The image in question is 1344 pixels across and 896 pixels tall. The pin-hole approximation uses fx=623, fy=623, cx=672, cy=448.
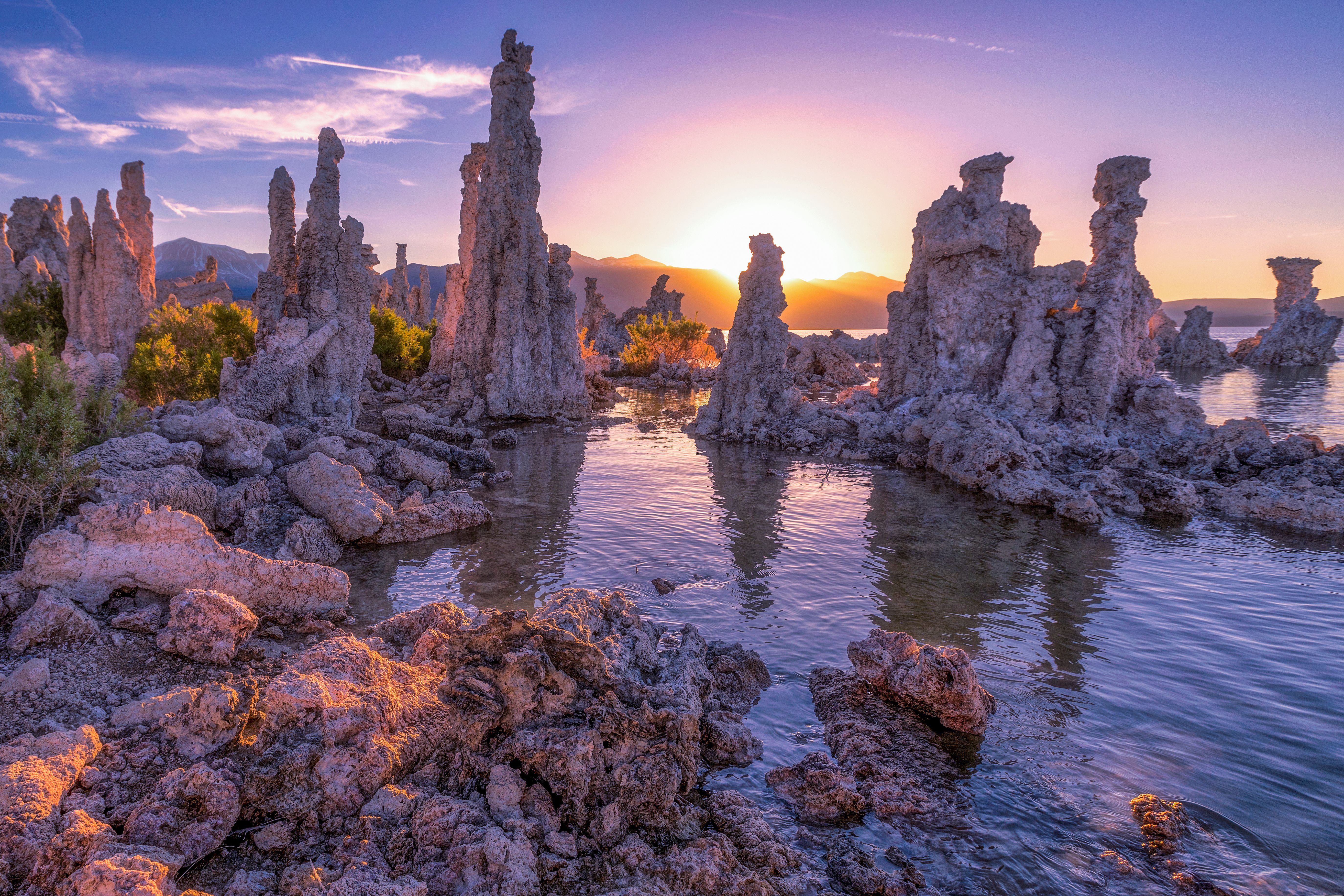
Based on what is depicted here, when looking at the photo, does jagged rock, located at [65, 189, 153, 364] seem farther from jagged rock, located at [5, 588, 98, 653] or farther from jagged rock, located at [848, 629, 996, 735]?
jagged rock, located at [848, 629, 996, 735]

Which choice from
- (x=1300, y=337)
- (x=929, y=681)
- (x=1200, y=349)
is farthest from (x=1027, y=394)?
(x=1300, y=337)

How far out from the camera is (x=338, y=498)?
40.0 feet

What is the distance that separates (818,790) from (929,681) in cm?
197

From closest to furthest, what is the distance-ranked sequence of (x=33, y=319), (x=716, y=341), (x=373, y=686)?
(x=373, y=686) → (x=33, y=319) → (x=716, y=341)

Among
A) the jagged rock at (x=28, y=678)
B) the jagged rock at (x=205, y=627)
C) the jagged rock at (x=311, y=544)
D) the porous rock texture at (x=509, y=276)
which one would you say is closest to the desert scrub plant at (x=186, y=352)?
the porous rock texture at (x=509, y=276)

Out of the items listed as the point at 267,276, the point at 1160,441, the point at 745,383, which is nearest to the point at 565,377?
the point at 745,383

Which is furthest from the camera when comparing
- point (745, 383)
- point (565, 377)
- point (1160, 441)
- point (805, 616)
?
point (565, 377)

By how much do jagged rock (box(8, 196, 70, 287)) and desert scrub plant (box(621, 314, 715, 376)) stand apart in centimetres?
3923

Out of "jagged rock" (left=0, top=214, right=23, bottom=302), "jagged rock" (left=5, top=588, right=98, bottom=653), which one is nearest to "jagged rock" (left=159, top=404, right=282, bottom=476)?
"jagged rock" (left=5, top=588, right=98, bottom=653)

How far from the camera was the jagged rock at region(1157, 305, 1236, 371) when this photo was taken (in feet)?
205

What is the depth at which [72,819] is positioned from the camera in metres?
4.00

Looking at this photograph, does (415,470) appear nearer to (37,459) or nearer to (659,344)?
(37,459)

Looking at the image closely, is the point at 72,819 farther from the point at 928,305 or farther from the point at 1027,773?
the point at 928,305

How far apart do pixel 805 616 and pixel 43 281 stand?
43557 millimetres
